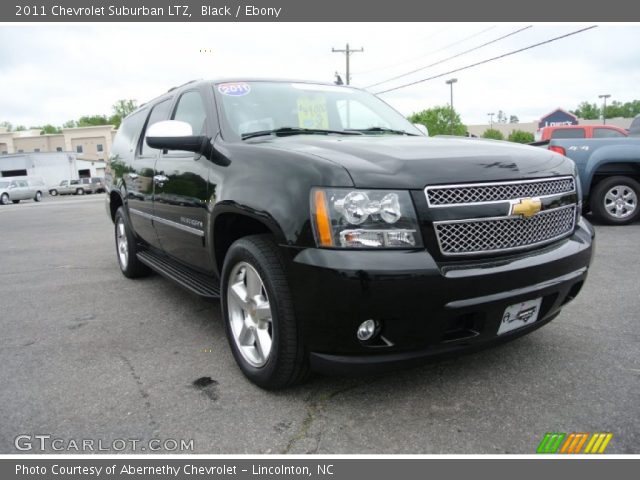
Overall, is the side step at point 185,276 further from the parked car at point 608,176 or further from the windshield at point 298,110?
the parked car at point 608,176

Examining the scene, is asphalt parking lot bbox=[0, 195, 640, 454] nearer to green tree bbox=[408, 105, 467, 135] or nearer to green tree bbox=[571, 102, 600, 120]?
green tree bbox=[408, 105, 467, 135]

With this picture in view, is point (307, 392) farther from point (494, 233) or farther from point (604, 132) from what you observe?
point (604, 132)

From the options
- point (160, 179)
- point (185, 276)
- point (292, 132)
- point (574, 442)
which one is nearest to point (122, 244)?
point (160, 179)

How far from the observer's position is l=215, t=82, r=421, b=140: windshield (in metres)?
3.35

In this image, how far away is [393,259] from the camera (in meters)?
2.14

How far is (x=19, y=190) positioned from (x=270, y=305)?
1339 inches

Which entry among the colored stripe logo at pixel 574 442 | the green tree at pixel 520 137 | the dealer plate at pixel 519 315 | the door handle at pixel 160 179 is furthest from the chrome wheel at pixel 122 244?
the green tree at pixel 520 137

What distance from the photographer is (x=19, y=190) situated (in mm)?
30766

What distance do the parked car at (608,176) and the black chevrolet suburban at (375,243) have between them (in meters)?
5.52

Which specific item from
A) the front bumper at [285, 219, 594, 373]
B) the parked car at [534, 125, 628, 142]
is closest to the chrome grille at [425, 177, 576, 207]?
the front bumper at [285, 219, 594, 373]

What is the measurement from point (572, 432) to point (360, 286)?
1.18 metres
